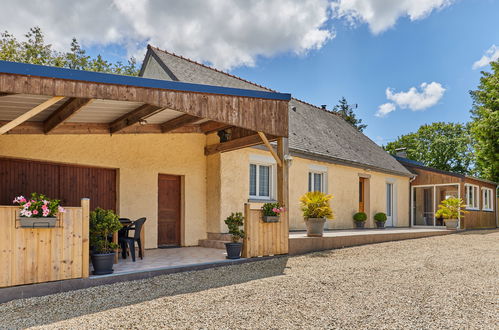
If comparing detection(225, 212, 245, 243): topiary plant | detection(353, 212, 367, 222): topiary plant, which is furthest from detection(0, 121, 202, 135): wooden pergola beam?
A: detection(353, 212, 367, 222): topiary plant

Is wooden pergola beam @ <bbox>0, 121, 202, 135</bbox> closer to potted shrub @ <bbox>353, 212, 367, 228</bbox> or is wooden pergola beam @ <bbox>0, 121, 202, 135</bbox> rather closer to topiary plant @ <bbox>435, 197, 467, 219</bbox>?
potted shrub @ <bbox>353, 212, 367, 228</bbox>

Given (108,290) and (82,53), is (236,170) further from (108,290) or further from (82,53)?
(82,53)

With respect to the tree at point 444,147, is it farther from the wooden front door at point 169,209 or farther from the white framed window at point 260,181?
the wooden front door at point 169,209

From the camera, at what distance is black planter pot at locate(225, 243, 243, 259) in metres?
8.14

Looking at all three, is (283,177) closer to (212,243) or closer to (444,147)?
(212,243)

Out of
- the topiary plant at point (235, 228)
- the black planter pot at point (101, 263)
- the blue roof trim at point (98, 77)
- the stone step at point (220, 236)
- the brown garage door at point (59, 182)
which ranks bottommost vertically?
the stone step at point (220, 236)

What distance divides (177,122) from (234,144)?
1.66 metres

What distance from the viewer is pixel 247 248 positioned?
27.2 feet

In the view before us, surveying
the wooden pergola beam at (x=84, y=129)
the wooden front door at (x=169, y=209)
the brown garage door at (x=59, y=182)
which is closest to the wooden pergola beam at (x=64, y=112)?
the wooden pergola beam at (x=84, y=129)

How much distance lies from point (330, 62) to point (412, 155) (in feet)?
67.1

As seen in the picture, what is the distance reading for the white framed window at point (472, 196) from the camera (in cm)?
1916

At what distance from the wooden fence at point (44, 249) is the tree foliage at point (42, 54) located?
22.2 meters

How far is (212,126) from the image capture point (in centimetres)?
1034

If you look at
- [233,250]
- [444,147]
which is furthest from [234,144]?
[444,147]
